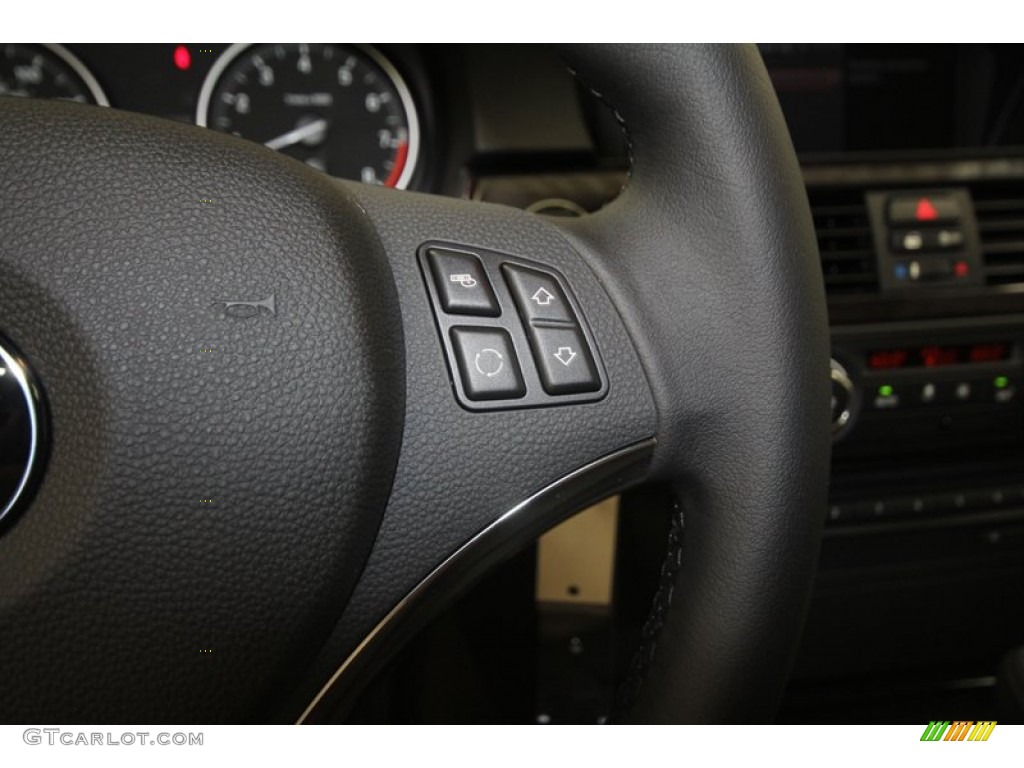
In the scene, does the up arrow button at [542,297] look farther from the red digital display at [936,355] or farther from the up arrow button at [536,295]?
the red digital display at [936,355]

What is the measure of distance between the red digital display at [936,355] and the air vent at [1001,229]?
7 cm

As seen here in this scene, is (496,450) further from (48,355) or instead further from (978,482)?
(978,482)

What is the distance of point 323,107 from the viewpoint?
112cm

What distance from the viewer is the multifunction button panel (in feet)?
1.57

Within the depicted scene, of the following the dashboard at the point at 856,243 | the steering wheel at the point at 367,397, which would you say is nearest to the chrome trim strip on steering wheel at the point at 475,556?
the steering wheel at the point at 367,397

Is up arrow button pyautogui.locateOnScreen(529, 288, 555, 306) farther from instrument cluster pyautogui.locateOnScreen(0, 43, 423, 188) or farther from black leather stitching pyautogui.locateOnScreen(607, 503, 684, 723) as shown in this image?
instrument cluster pyautogui.locateOnScreen(0, 43, 423, 188)

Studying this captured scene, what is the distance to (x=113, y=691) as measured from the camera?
A: 17.3 inches

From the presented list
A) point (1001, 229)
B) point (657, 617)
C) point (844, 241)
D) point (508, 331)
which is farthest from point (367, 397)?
point (1001, 229)
